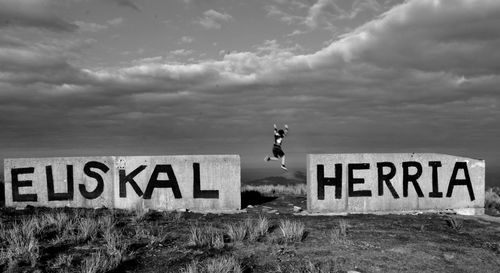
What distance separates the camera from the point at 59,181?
12320 mm

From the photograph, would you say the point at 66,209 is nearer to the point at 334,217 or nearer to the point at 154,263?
the point at 154,263

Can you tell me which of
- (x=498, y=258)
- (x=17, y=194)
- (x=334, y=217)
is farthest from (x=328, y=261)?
(x=17, y=194)

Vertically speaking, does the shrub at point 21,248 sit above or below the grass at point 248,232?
above

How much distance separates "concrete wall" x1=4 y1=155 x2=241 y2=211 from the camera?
39.6 ft

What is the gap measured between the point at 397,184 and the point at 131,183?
27.2ft

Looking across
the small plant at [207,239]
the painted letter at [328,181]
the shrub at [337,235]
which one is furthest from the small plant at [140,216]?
the painted letter at [328,181]

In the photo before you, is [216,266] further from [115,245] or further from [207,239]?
[115,245]

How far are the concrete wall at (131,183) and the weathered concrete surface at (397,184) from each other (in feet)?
8.98

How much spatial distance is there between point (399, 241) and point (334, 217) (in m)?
3.19

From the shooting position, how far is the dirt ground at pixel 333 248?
669 centimetres

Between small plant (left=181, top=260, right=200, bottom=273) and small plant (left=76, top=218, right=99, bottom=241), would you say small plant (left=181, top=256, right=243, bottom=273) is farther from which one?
small plant (left=76, top=218, right=99, bottom=241)

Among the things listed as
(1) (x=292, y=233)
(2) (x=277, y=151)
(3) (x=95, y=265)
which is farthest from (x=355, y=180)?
(3) (x=95, y=265)

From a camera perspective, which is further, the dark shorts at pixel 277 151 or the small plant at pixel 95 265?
the dark shorts at pixel 277 151

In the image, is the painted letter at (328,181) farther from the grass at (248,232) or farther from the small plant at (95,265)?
the small plant at (95,265)
